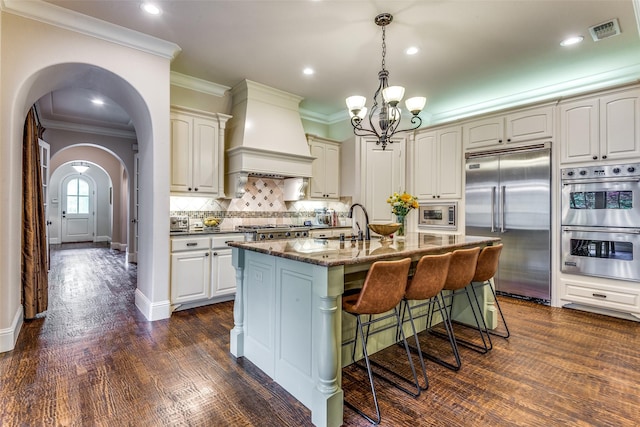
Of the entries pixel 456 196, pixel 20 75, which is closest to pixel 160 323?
pixel 20 75

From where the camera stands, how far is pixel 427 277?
2217mm

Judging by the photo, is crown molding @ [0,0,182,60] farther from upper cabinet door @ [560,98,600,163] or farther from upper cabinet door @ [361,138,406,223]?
upper cabinet door @ [560,98,600,163]

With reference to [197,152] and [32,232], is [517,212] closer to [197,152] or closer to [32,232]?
[197,152]

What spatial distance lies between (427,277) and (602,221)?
2.80 metres

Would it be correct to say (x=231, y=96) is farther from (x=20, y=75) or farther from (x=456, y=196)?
(x=456, y=196)

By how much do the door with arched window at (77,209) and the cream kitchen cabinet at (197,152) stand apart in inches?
360

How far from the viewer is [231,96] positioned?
188 inches

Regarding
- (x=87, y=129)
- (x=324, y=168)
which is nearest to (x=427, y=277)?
(x=324, y=168)

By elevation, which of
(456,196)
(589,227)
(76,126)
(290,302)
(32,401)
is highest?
(76,126)

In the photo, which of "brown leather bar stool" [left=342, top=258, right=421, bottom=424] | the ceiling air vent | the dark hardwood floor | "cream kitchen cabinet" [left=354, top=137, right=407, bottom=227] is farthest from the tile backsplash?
the ceiling air vent

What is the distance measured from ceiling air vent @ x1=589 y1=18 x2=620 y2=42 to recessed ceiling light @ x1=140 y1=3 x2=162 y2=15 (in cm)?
401

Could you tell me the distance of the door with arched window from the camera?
10461mm

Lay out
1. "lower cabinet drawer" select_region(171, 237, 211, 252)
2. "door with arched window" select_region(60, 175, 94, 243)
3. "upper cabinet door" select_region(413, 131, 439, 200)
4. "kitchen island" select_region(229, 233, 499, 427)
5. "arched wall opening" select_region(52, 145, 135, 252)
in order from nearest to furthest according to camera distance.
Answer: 1. "kitchen island" select_region(229, 233, 499, 427)
2. "lower cabinet drawer" select_region(171, 237, 211, 252)
3. "upper cabinet door" select_region(413, 131, 439, 200)
4. "arched wall opening" select_region(52, 145, 135, 252)
5. "door with arched window" select_region(60, 175, 94, 243)

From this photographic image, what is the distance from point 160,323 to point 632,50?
5.86 m
